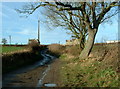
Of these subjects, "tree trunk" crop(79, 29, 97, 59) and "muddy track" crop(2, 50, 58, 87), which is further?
"tree trunk" crop(79, 29, 97, 59)

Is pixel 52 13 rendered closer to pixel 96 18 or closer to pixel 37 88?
pixel 96 18

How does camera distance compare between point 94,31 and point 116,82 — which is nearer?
point 116,82

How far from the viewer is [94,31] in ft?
56.5

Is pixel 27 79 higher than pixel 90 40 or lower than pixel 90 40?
lower

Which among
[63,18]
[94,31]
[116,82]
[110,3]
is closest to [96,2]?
[110,3]

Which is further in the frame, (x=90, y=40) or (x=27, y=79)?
(x=90, y=40)

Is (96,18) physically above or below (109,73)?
above

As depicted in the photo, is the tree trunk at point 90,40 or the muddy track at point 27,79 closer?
the muddy track at point 27,79

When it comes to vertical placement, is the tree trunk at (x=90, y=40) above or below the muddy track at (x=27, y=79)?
above

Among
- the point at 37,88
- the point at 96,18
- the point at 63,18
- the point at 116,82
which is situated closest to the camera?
the point at 116,82

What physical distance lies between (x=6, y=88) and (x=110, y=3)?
13.4m

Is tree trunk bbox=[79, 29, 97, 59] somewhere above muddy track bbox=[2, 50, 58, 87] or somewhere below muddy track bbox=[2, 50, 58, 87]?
above

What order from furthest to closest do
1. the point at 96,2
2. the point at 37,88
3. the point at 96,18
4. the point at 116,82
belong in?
1. the point at 96,18
2. the point at 96,2
3. the point at 37,88
4. the point at 116,82

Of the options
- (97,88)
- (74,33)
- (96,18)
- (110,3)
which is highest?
(110,3)
